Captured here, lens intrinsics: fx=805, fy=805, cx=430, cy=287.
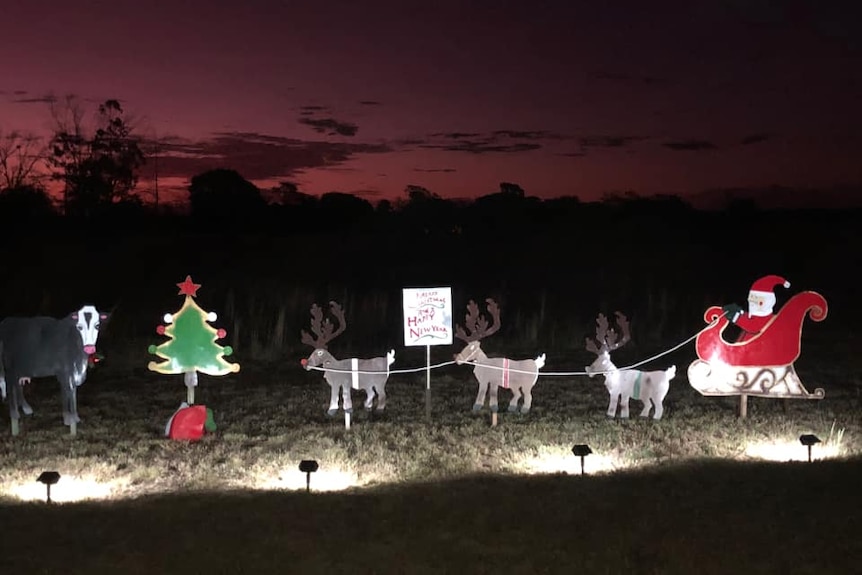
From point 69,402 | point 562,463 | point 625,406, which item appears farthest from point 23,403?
point 625,406

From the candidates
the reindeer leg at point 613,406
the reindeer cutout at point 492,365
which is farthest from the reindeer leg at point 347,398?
the reindeer leg at point 613,406

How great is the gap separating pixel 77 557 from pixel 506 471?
12.3ft

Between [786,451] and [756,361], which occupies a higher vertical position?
[756,361]

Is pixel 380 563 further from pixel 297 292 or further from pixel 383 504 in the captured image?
pixel 297 292

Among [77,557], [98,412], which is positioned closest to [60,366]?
[98,412]

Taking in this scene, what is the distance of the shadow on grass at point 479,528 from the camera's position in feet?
17.8

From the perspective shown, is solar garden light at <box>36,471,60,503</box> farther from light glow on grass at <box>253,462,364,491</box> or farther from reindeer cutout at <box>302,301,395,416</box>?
reindeer cutout at <box>302,301,395,416</box>

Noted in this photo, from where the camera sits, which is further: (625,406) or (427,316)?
(625,406)

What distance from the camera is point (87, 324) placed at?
907 centimetres

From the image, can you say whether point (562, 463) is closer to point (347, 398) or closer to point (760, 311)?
point (347, 398)

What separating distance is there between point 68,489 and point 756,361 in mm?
7398

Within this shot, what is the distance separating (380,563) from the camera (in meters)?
5.43

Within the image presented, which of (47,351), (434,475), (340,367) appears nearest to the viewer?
(434,475)

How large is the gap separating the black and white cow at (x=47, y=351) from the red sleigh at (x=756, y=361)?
6.99 m
